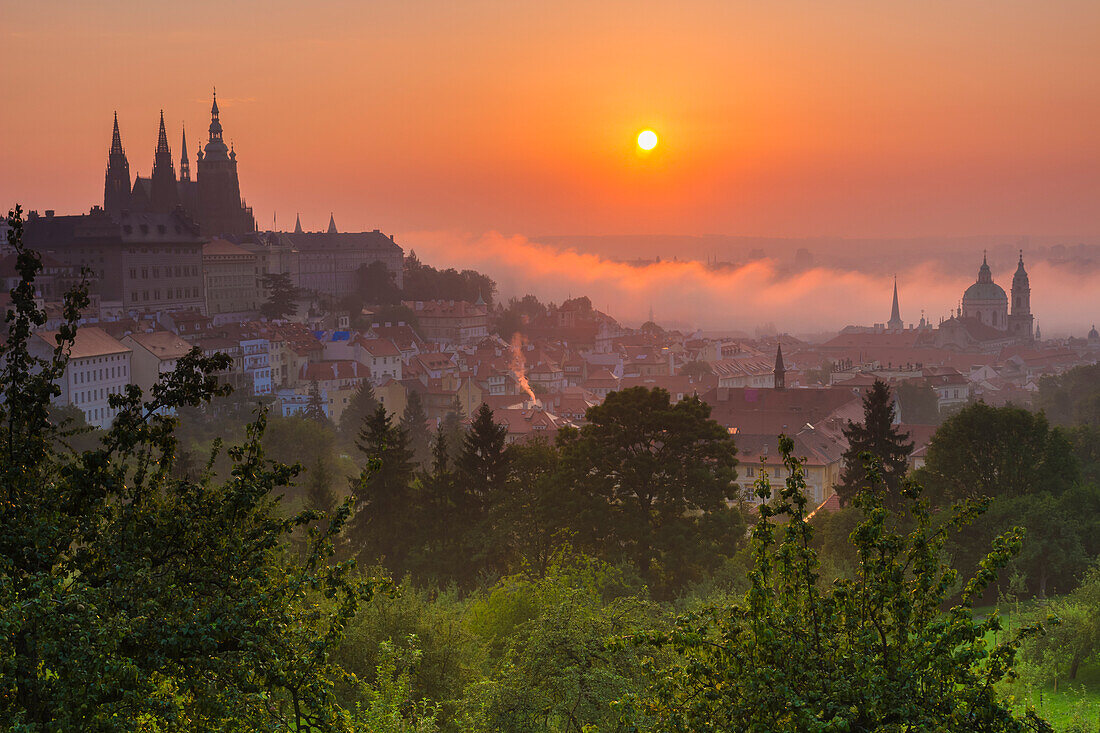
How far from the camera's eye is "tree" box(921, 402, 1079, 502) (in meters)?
34.3

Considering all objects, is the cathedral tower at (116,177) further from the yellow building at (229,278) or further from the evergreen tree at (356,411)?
the evergreen tree at (356,411)

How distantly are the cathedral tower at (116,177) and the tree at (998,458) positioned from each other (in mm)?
107152

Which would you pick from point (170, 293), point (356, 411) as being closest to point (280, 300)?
point (170, 293)

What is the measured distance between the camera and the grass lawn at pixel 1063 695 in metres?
15.1

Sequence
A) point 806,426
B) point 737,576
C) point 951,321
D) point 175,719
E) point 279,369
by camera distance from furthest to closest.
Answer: point 951,321, point 279,369, point 806,426, point 737,576, point 175,719

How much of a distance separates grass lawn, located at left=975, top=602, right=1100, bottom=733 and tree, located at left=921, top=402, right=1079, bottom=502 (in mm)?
12733

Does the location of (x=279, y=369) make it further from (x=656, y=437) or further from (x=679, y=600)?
(x=679, y=600)

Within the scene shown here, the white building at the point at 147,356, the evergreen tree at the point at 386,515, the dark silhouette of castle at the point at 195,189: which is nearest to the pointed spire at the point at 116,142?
the dark silhouette of castle at the point at 195,189

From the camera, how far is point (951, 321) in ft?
646

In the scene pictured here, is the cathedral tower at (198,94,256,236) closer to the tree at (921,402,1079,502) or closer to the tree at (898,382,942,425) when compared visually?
the tree at (898,382,942,425)

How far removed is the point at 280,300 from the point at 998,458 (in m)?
92.8

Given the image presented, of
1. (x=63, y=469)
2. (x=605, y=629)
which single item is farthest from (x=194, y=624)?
(x=605, y=629)

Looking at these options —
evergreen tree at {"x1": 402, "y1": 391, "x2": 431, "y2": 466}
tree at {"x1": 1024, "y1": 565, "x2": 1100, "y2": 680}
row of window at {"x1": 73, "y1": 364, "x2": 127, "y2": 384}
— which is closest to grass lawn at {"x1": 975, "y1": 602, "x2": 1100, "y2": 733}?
tree at {"x1": 1024, "y1": 565, "x2": 1100, "y2": 680}

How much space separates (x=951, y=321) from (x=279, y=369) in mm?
128024
